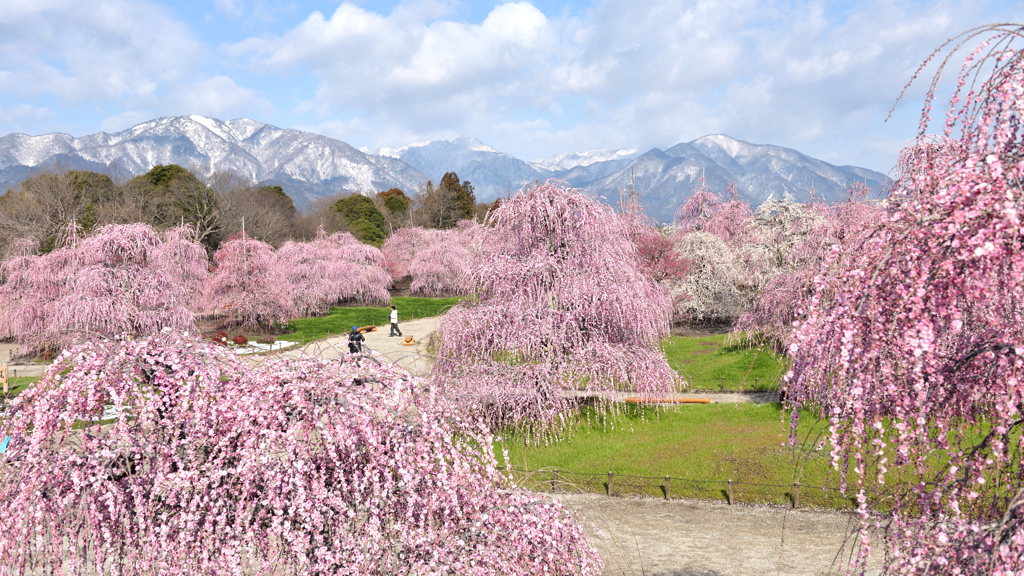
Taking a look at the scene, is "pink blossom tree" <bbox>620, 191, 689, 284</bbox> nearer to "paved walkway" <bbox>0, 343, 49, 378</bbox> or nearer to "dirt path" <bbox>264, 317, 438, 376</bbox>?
"dirt path" <bbox>264, 317, 438, 376</bbox>

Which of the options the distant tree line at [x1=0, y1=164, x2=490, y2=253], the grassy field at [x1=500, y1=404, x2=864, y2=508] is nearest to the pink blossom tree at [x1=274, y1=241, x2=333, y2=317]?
the distant tree line at [x1=0, y1=164, x2=490, y2=253]

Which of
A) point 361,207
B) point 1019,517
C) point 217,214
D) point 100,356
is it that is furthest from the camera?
point 361,207

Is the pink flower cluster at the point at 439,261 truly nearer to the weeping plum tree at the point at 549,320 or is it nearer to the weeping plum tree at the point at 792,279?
the weeping plum tree at the point at 792,279

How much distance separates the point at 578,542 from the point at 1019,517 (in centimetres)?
337

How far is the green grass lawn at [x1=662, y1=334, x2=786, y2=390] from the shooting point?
62.1 ft

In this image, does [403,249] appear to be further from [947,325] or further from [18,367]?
[947,325]

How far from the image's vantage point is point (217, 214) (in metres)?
47.4

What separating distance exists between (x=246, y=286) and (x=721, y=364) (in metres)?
24.2

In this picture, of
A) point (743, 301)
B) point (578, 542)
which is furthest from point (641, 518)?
point (743, 301)

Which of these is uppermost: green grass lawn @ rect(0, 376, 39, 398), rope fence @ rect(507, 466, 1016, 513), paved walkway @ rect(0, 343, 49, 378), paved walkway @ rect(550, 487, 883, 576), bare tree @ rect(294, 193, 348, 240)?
bare tree @ rect(294, 193, 348, 240)

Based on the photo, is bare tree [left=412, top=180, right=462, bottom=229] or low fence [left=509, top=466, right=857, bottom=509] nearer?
low fence [left=509, top=466, right=857, bottom=509]

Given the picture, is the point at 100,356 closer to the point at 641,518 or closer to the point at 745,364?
the point at 641,518

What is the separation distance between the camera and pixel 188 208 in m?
47.3

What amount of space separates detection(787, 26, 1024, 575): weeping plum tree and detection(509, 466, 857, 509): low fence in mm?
7534
